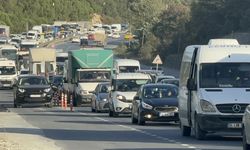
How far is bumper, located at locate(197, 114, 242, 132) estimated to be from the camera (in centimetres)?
2573

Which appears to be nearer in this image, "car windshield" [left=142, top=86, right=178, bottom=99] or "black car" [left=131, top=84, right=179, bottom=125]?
"black car" [left=131, top=84, right=179, bottom=125]

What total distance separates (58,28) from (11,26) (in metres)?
15.7

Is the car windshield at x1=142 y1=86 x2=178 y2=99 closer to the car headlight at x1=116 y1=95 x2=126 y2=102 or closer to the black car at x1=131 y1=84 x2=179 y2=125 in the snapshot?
the black car at x1=131 y1=84 x2=179 y2=125

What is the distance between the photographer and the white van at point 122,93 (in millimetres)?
41125

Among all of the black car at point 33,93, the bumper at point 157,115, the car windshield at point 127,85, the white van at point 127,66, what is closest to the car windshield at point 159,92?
the bumper at point 157,115

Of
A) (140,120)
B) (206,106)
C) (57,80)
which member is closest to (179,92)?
(206,106)

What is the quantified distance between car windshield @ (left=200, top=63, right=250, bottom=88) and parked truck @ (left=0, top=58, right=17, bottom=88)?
57124 mm

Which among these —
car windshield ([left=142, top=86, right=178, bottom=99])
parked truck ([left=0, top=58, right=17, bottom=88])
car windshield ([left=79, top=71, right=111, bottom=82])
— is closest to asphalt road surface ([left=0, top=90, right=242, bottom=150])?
car windshield ([left=142, top=86, right=178, bottom=99])

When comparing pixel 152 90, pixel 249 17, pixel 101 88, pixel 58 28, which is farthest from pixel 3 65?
pixel 58 28

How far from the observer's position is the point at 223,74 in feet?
88.3

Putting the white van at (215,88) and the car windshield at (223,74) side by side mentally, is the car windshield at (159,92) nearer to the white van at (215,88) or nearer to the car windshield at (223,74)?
the white van at (215,88)

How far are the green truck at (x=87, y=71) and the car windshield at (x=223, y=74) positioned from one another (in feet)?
91.6

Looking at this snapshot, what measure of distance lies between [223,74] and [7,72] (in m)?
57.8

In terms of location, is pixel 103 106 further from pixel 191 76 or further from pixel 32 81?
pixel 191 76
